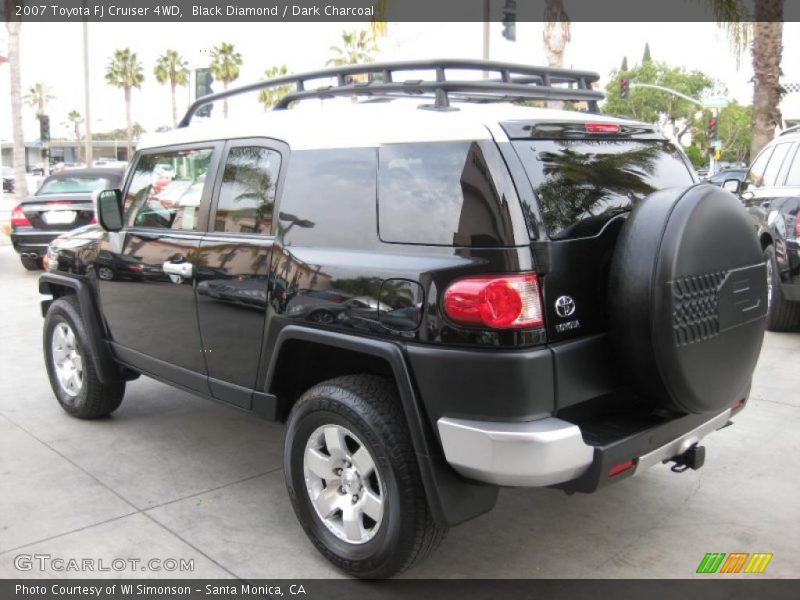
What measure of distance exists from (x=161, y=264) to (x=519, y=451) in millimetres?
2399

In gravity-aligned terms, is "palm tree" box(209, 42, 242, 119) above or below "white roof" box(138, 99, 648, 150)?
above

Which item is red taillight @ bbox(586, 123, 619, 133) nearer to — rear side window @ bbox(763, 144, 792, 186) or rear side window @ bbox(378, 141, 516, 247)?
rear side window @ bbox(378, 141, 516, 247)

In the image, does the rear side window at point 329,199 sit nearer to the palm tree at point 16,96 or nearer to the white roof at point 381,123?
the white roof at point 381,123

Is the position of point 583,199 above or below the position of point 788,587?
above

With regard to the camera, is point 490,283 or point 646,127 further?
point 646,127

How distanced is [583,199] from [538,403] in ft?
2.83

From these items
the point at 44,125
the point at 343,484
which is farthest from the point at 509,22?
the point at 44,125

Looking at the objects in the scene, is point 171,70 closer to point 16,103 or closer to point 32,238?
point 16,103

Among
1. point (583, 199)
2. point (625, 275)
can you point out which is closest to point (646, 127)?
point (583, 199)

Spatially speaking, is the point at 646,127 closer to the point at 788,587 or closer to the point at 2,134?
the point at 788,587

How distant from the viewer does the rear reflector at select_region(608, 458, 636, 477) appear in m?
2.79

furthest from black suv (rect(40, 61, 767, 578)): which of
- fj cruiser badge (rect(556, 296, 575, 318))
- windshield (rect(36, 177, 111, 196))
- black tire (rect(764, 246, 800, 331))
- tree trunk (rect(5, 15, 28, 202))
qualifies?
tree trunk (rect(5, 15, 28, 202))

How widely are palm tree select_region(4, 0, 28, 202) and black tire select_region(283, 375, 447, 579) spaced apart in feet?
73.7

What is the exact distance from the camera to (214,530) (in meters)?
3.67
